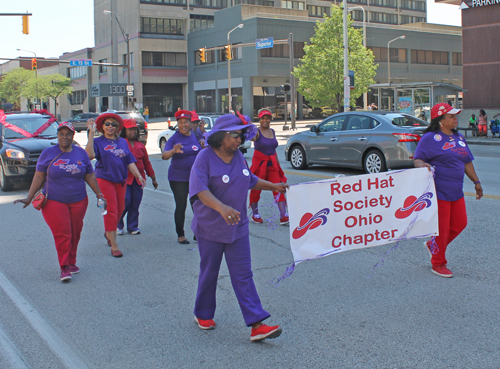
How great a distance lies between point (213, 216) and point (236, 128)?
70 cm

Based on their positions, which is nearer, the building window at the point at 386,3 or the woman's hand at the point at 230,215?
the woman's hand at the point at 230,215

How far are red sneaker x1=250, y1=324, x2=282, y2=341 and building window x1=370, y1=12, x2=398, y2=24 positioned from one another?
3628 inches

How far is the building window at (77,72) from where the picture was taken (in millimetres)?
81375

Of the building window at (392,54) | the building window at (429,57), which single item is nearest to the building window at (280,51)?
the building window at (392,54)

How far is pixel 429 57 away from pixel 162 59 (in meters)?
34.4

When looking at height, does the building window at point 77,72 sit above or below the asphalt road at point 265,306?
above

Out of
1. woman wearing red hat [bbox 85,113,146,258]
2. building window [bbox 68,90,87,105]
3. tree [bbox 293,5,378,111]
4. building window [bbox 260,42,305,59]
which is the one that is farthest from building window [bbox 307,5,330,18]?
woman wearing red hat [bbox 85,113,146,258]

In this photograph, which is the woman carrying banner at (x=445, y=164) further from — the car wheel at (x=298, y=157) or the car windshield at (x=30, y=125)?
the car windshield at (x=30, y=125)

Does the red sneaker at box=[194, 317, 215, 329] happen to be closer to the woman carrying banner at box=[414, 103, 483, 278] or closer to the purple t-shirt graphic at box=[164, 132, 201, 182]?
the woman carrying banner at box=[414, 103, 483, 278]

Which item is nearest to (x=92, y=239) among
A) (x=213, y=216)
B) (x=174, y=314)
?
(x=174, y=314)

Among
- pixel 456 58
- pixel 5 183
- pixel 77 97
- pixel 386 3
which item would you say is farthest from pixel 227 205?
pixel 386 3

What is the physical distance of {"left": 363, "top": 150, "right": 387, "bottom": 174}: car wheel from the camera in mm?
13247

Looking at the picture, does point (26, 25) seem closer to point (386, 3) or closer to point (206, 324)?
point (206, 324)

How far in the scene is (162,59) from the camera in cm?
6812
